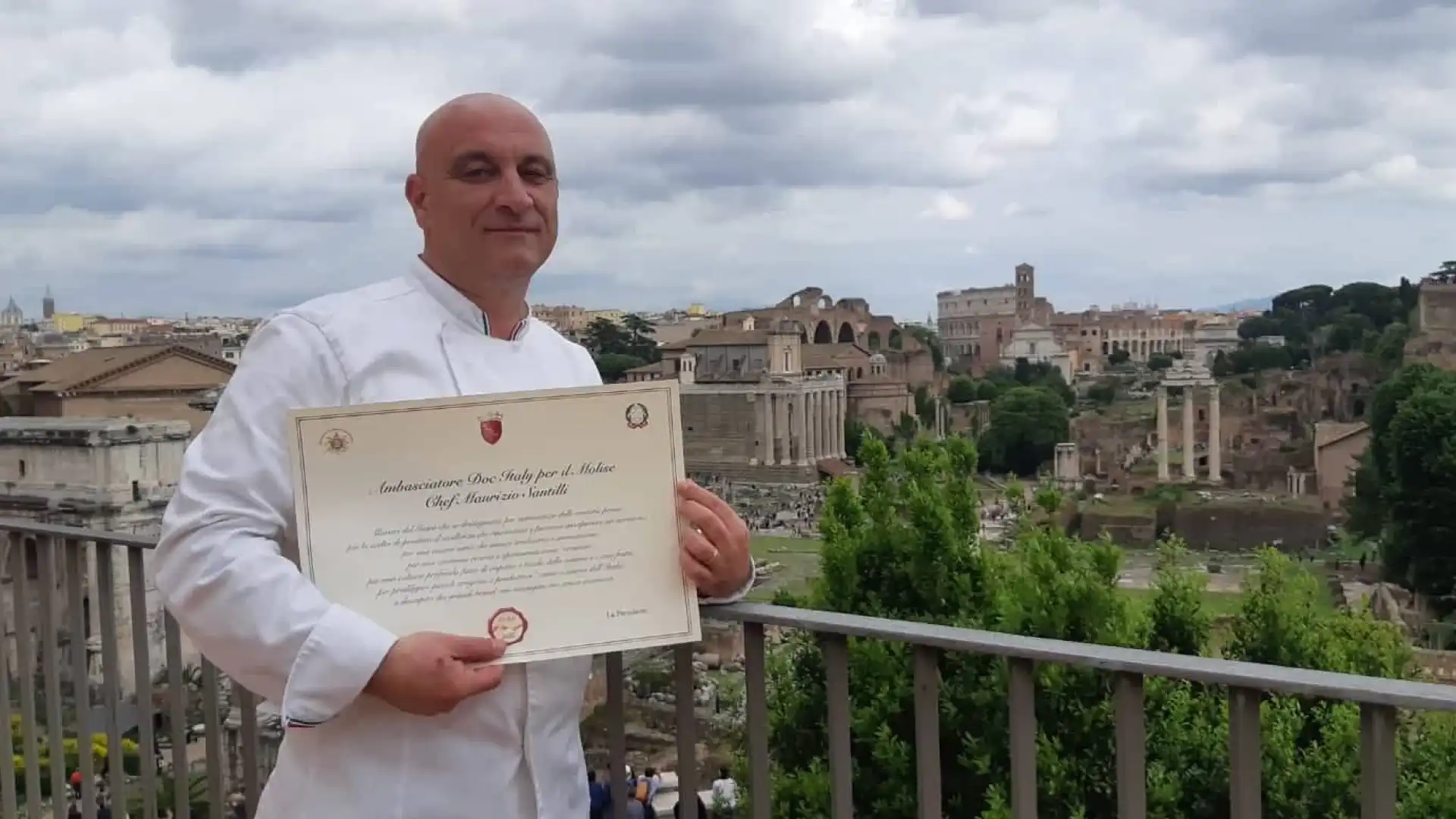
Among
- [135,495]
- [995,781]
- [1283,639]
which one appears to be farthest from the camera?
[135,495]

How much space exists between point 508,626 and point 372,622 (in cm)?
15

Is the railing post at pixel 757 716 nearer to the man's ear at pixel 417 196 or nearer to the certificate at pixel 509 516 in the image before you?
the certificate at pixel 509 516

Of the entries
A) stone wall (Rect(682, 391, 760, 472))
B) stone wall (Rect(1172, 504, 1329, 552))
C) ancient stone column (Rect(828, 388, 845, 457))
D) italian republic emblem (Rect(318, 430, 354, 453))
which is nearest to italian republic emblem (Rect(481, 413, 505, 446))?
italian republic emblem (Rect(318, 430, 354, 453))

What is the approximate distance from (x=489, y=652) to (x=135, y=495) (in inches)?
200

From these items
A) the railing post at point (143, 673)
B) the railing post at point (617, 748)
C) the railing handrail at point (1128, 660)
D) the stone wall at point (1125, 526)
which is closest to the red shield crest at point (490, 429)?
the railing handrail at point (1128, 660)

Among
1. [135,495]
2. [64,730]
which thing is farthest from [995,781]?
[135,495]

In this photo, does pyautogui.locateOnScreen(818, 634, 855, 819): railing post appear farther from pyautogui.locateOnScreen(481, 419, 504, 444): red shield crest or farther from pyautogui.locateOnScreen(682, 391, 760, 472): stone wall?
→ pyautogui.locateOnScreen(682, 391, 760, 472): stone wall

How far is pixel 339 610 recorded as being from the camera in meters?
1.25

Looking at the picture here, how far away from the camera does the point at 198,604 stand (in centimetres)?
125

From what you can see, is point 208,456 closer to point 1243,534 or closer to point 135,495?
point 135,495

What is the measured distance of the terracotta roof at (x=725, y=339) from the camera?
49.5 m
